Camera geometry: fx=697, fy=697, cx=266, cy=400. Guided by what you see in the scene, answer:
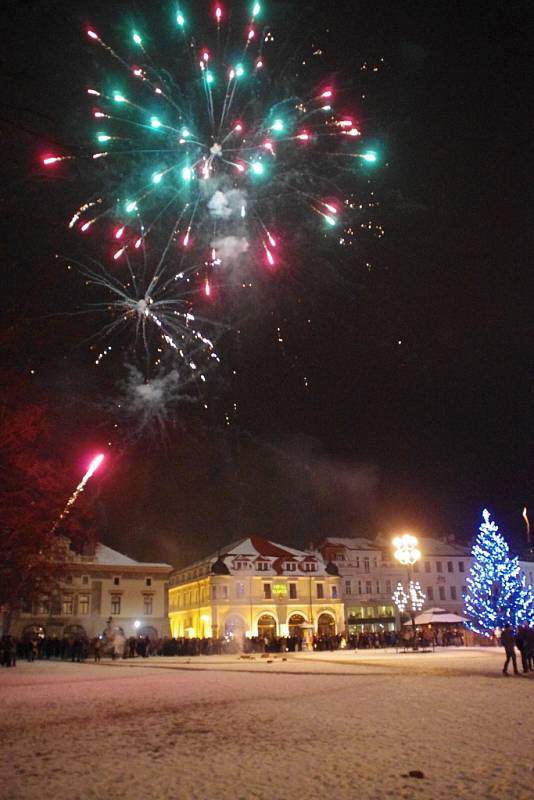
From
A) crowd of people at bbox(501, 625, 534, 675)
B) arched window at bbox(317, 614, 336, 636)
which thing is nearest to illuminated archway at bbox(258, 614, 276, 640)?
arched window at bbox(317, 614, 336, 636)

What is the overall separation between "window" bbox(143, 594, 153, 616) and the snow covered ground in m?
45.5

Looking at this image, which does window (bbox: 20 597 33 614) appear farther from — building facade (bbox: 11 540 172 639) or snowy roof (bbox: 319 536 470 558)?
snowy roof (bbox: 319 536 470 558)

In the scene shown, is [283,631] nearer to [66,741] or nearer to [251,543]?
[251,543]

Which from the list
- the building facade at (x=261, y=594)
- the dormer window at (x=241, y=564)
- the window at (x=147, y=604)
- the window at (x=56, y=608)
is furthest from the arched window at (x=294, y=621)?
the window at (x=56, y=608)

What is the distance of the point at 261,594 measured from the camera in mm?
61688

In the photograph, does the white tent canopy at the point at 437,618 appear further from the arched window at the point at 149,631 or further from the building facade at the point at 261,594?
the arched window at the point at 149,631

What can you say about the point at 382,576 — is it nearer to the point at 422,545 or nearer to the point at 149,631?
the point at 422,545

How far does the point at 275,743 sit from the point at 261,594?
55.4 metres

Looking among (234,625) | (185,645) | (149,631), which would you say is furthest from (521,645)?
(149,631)

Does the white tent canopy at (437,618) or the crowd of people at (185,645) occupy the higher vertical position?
the white tent canopy at (437,618)

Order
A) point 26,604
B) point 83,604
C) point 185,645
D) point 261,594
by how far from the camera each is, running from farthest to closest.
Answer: point 261,594
point 83,604
point 185,645
point 26,604

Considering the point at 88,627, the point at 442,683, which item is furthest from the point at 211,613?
the point at 442,683

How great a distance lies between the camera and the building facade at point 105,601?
55375 millimetres

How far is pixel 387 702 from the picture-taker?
11.4 meters
